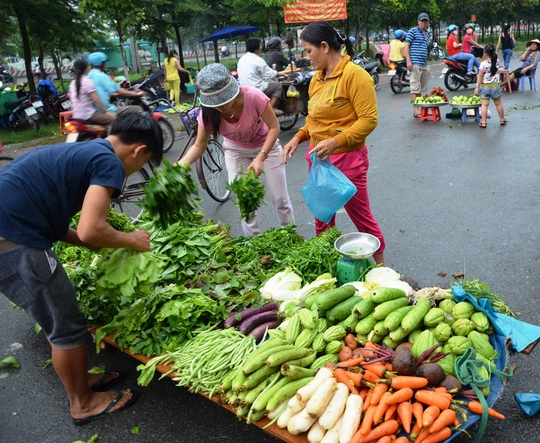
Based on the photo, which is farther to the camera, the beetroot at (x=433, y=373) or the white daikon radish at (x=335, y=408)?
the beetroot at (x=433, y=373)

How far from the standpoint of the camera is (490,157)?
8.23 metres

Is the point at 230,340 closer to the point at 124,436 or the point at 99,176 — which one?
the point at 124,436

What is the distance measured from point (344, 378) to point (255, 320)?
2.62ft

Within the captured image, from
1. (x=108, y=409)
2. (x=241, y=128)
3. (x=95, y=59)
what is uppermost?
(x=95, y=59)

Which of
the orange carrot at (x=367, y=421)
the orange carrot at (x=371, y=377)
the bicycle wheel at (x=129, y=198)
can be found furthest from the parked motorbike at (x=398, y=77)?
the orange carrot at (x=367, y=421)

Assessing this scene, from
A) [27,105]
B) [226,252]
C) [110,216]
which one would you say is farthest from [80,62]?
[27,105]

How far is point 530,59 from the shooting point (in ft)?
46.0

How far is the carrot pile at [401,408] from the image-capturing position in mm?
2373

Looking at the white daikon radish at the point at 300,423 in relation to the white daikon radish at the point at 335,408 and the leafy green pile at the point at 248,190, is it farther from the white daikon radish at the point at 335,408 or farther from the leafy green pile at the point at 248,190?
the leafy green pile at the point at 248,190

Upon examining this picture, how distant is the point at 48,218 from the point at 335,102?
2.24 meters

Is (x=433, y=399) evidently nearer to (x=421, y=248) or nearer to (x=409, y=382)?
(x=409, y=382)

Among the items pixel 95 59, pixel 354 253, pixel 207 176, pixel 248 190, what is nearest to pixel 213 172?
pixel 207 176

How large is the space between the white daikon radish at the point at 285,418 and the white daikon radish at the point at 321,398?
4.2 inches

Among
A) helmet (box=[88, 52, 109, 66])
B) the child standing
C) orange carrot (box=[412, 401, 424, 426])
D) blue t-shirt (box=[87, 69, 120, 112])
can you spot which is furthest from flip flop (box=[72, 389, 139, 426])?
the child standing
